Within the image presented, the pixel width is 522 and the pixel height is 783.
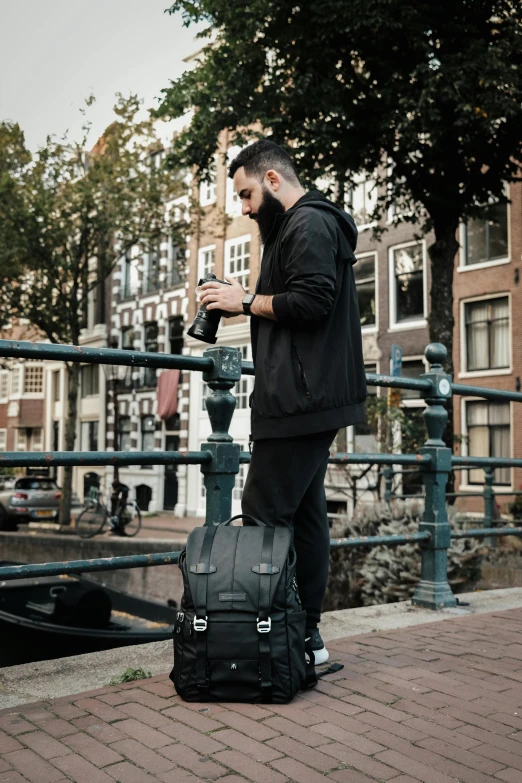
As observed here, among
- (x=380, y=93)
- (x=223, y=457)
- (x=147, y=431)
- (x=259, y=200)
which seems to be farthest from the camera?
(x=147, y=431)

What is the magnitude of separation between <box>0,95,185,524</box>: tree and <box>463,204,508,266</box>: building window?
8184 millimetres

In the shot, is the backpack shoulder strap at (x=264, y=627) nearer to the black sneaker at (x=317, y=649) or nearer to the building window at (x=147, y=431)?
the black sneaker at (x=317, y=649)

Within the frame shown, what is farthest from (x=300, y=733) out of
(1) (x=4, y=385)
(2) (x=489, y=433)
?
(1) (x=4, y=385)

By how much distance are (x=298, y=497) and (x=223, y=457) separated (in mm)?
583

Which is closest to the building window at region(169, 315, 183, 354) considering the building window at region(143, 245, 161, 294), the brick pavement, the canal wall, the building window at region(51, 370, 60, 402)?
the building window at region(143, 245, 161, 294)

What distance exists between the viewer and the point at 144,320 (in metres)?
32.5

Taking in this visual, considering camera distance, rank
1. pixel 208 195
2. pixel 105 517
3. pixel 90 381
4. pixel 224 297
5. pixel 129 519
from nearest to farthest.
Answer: pixel 224 297 → pixel 105 517 → pixel 129 519 → pixel 208 195 → pixel 90 381

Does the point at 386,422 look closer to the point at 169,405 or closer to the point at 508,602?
the point at 508,602

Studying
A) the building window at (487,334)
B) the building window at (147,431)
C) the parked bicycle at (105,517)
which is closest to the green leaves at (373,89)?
the building window at (487,334)

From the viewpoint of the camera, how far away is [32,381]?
42781 millimetres

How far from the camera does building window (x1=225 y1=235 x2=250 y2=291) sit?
2798 cm

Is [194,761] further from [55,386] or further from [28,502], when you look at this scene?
[55,386]

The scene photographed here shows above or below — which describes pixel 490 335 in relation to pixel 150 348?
below

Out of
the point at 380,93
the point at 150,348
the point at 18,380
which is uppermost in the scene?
Answer: the point at 380,93
